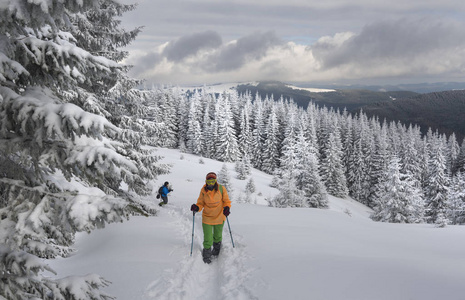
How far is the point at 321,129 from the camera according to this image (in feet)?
247

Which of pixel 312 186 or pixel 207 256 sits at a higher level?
pixel 207 256

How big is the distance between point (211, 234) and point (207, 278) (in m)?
1.20

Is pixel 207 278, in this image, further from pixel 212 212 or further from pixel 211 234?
pixel 212 212

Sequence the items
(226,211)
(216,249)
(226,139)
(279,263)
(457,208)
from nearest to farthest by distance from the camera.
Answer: (279,263) → (226,211) → (216,249) → (457,208) → (226,139)

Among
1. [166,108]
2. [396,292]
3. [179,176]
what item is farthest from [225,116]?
[396,292]

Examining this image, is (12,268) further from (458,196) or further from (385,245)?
(458,196)

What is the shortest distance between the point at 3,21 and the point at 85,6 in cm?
69

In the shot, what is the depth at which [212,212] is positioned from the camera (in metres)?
7.45

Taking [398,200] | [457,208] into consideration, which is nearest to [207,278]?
[398,200]

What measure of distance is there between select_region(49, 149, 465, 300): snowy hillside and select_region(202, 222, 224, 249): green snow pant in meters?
0.42

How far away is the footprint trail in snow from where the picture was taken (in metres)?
5.46

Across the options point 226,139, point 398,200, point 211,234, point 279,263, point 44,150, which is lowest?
point 398,200

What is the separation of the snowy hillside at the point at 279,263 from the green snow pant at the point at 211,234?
0.42m

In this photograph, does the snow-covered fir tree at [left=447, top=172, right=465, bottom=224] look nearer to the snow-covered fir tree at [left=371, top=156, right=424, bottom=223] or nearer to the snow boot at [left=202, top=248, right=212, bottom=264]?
the snow-covered fir tree at [left=371, top=156, right=424, bottom=223]
